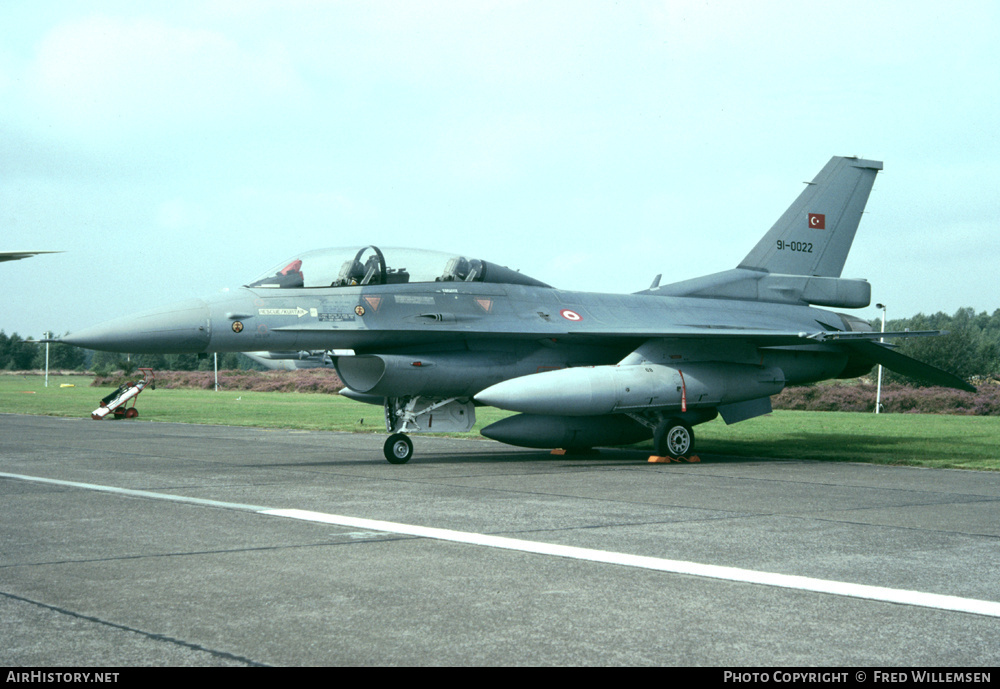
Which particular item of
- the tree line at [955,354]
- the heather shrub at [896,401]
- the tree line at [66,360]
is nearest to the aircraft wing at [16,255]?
the heather shrub at [896,401]

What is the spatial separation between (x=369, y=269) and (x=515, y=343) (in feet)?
8.48

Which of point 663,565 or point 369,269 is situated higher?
point 369,269

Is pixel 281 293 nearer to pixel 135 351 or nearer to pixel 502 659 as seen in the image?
pixel 135 351

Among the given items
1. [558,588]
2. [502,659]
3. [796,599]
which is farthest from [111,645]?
[796,599]

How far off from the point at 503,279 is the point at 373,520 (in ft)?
24.9

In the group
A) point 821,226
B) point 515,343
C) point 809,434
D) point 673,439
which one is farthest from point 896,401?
point 515,343

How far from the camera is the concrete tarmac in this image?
4059 millimetres

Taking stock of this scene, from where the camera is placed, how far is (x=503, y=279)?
14.9 m

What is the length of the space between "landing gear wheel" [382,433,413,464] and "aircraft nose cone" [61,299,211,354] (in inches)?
116

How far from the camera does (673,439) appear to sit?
575 inches

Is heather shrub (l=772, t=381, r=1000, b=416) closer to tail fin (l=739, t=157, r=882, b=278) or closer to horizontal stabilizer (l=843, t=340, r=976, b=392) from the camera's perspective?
tail fin (l=739, t=157, r=882, b=278)

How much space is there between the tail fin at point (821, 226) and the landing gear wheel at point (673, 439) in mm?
4787

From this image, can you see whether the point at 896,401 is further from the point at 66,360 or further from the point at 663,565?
the point at 66,360

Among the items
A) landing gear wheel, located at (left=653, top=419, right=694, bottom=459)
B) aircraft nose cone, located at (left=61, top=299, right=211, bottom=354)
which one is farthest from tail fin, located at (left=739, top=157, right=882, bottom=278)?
aircraft nose cone, located at (left=61, top=299, right=211, bottom=354)
